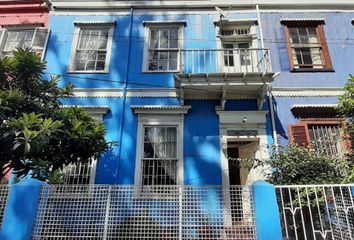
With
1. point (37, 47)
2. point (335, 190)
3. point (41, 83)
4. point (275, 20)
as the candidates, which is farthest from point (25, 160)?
point (275, 20)

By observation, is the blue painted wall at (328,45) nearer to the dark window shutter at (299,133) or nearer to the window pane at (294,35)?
the window pane at (294,35)

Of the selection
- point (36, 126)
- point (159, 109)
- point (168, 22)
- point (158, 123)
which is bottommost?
point (36, 126)

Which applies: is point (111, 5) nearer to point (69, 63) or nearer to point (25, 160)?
point (69, 63)

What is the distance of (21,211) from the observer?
4535 mm

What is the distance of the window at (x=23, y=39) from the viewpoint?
953cm

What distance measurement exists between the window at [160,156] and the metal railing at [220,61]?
200 cm

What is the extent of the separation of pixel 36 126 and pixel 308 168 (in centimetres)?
543

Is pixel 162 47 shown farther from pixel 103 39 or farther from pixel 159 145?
pixel 159 145

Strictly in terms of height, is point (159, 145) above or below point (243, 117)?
below

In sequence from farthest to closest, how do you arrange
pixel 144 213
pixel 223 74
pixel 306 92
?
pixel 306 92 → pixel 223 74 → pixel 144 213

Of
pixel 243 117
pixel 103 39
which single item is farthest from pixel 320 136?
pixel 103 39

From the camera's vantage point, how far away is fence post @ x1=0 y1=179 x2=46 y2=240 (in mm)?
4410

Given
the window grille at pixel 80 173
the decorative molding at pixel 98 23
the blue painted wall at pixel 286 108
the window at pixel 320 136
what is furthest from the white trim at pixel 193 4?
the window grille at pixel 80 173

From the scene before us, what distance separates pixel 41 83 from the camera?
650cm
